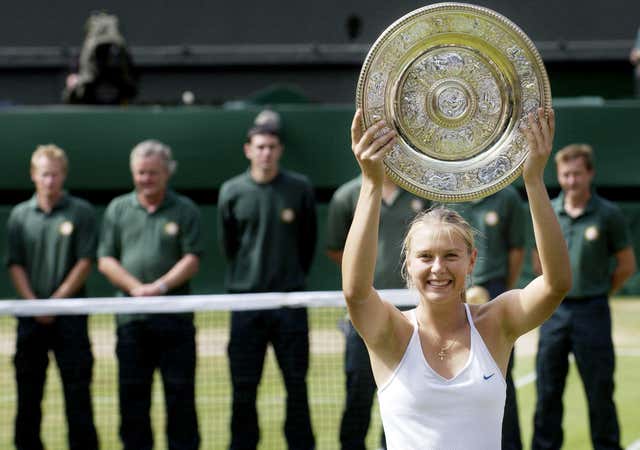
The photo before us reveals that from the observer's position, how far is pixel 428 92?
356cm

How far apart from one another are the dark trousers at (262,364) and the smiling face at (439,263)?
3439 mm

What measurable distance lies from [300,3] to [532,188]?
52.1ft

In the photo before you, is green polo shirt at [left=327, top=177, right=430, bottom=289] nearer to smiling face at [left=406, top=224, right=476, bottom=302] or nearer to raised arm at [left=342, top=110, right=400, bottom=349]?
smiling face at [left=406, top=224, right=476, bottom=302]

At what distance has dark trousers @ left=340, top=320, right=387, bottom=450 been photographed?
655 cm

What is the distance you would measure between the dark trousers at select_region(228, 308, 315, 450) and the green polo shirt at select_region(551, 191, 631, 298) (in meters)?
1.69

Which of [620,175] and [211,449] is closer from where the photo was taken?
[211,449]

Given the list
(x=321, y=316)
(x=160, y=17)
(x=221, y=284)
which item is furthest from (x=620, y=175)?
(x=160, y=17)

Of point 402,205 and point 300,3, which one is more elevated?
point 300,3

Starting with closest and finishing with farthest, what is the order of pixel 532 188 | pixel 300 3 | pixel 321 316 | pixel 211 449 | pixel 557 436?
pixel 532 188, pixel 557 436, pixel 211 449, pixel 321 316, pixel 300 3

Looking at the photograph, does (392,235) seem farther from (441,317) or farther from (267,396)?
(441,317)

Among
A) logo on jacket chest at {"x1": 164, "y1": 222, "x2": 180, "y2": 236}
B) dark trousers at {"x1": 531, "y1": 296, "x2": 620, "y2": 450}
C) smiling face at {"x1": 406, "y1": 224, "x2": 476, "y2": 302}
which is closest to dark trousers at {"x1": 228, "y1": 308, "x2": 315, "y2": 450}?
logo on jacket chest at {"x1": 164, "y1": 222, "x2": 180, "y2": 236}

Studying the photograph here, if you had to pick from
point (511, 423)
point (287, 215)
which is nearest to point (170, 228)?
point (287, 215)

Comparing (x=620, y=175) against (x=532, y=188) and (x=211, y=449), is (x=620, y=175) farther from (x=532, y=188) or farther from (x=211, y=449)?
(x=532, y=188)

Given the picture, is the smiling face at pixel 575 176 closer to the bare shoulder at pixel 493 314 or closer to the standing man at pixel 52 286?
the standing man at pixel 52 286
